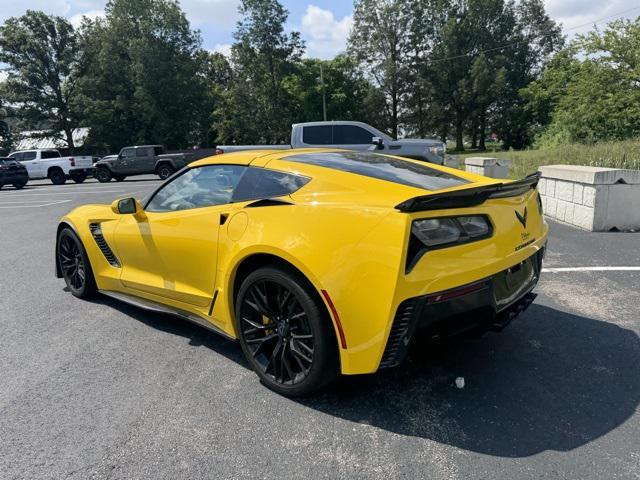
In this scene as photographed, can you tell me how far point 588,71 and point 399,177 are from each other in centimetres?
2164

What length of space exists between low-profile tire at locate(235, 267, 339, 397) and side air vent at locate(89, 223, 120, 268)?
1767mm

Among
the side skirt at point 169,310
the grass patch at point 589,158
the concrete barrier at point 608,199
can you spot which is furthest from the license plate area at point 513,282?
the grass patch at point 589,158

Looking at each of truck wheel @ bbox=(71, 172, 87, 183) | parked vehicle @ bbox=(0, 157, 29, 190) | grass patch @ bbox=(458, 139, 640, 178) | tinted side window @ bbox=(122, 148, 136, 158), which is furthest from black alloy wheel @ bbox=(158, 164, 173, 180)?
grass patch @ bbox=(458, 139, 640, 178)

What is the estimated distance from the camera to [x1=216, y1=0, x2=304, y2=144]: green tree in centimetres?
3922

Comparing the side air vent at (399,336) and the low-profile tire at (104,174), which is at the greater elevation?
the side air vent at (399,336)

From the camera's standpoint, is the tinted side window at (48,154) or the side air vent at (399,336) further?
the tinted side window at (48,154)

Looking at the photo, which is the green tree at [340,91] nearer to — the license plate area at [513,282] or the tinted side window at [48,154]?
the tinted side window at [48,154]

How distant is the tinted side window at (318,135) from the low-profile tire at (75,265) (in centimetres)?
914

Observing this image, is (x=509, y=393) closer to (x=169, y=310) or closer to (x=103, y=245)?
(x=169, y=310)

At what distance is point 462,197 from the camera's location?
2422 millimetres

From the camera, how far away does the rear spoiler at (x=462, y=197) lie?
2.25 metres

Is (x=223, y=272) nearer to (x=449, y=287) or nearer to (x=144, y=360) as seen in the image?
(x=144, y=360)

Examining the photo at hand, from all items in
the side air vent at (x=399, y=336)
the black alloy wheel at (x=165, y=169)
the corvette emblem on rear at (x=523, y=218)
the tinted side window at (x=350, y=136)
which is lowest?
the black alloy wheel at (x=165, y=169)

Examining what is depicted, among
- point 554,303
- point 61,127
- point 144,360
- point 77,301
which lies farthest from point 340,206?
point 61,127
